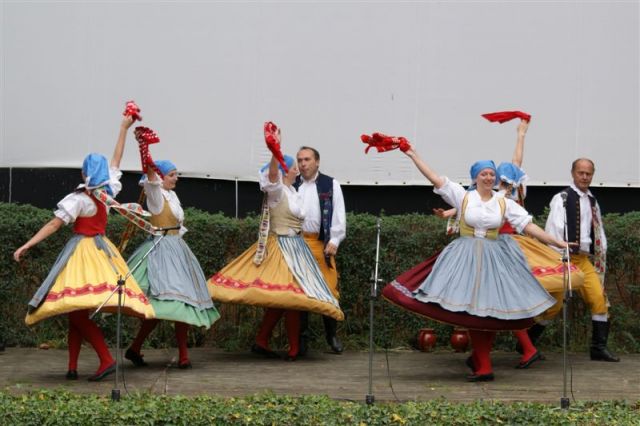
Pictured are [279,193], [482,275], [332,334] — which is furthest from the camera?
[332,334]

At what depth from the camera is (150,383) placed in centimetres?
840

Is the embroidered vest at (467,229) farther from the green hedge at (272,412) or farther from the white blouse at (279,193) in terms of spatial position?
the green hedge at (272,412)

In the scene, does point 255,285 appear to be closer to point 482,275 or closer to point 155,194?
point 155,194

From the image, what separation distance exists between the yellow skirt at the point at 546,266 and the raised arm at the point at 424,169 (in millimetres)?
977

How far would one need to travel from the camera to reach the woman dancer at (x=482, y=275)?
27.9 feet

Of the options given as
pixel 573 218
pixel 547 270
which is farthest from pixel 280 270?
pixel 573 218

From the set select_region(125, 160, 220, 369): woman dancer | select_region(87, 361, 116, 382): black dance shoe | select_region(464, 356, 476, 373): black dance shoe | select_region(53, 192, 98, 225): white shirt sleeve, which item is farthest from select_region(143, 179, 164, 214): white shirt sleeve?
select_region(464, 356, 476, 373): black dance shoe

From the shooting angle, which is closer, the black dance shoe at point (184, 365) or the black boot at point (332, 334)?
the black dance shoe at point (184, 365)

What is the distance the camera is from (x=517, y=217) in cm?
897

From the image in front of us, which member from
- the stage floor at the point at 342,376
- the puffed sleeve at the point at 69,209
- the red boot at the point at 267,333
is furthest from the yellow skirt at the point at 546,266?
the puffed sleeve at the point at 69,209

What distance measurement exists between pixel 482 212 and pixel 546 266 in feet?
2.97

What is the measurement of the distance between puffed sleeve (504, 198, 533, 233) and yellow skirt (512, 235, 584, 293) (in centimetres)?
45

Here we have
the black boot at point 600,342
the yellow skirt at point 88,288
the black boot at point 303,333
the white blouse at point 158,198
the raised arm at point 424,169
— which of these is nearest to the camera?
the yellow skirt at point 88,288

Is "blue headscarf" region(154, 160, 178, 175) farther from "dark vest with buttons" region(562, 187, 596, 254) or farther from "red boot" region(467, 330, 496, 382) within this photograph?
"dark vest with buttons" region(562, 187, 596, 254)
